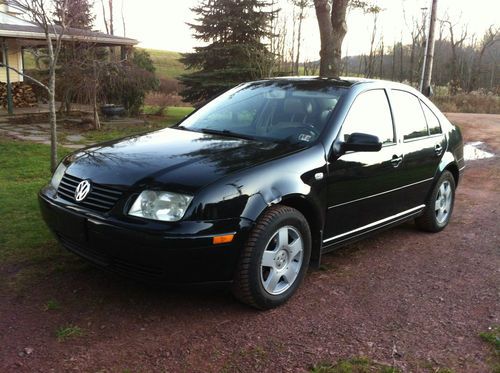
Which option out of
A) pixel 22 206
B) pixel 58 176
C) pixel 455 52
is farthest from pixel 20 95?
pixel 455 52

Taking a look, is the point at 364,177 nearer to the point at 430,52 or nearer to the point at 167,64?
the point at 430,52

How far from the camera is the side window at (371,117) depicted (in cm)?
418

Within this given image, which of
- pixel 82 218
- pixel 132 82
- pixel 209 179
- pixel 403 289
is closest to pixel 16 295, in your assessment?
pixel 82 218

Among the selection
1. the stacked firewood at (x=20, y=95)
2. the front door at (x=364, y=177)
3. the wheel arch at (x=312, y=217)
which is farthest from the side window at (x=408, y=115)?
the stacked firewood at (x=20, y=95)

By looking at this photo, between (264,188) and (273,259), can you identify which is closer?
(264,188)

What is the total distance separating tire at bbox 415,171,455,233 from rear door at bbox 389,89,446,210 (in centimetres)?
19

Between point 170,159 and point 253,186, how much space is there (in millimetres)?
622

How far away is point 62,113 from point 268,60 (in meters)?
6.64

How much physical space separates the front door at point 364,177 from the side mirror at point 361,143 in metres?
0.07

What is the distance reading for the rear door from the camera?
4.73 meters

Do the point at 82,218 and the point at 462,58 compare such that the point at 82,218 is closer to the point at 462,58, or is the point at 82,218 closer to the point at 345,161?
the point at 345,161

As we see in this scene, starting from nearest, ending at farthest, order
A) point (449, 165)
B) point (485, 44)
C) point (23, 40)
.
A: point (449, 165)
point (23, 40)
point (485, 44)

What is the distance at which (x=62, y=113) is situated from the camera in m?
15.2

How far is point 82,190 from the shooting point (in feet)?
11.1
